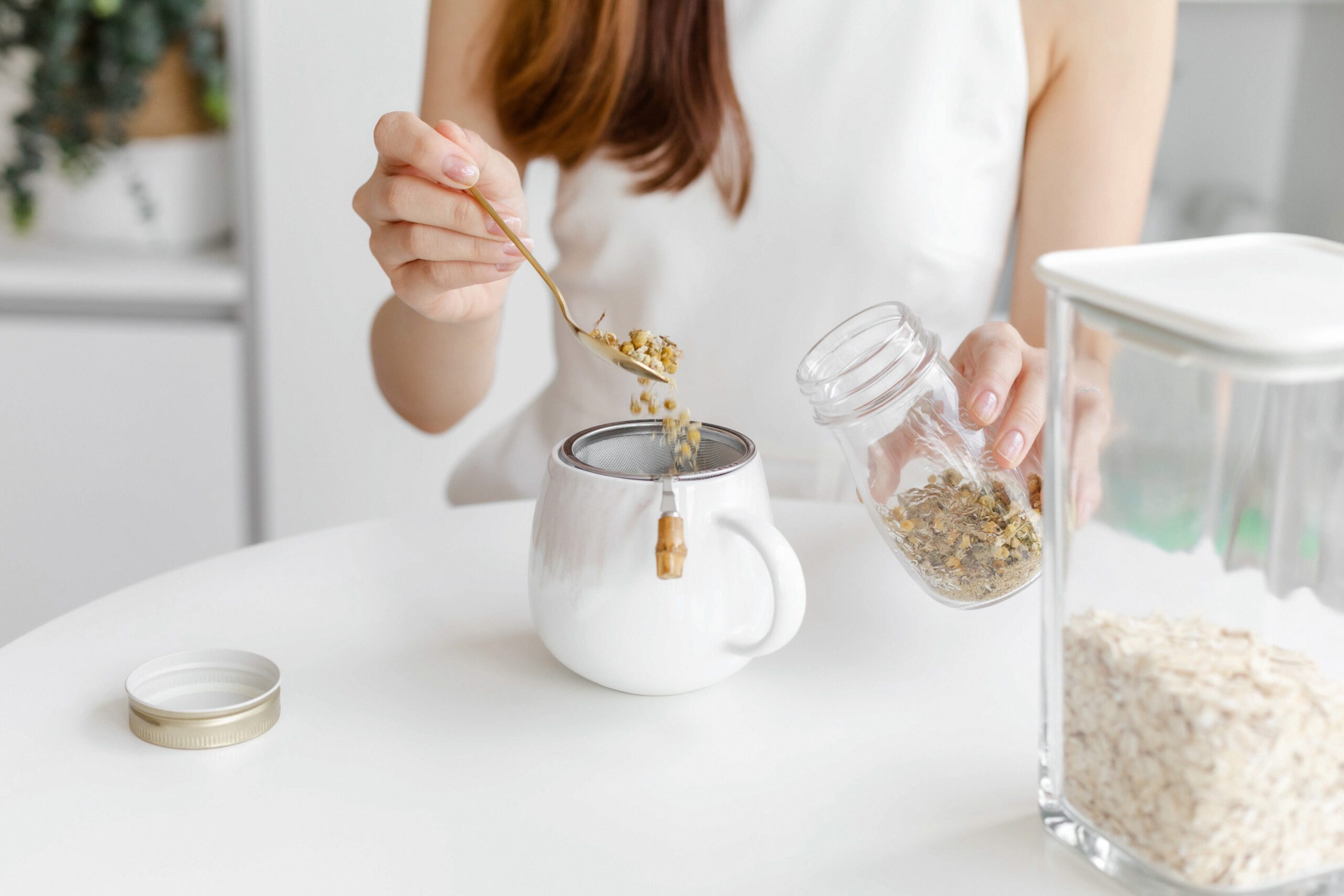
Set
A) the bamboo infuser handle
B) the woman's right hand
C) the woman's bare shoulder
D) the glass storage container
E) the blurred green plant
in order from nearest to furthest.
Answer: the glass storage container → the bamboo infuser handle → the woman's right hand → the woman's bare shoulder → the blurred green plant

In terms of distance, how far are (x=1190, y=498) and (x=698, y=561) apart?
193 mm

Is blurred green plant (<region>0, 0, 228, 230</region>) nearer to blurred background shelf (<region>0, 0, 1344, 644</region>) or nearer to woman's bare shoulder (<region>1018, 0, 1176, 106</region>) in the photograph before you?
blurred background shelf (<region>0, 0, 1344, 644</region>)

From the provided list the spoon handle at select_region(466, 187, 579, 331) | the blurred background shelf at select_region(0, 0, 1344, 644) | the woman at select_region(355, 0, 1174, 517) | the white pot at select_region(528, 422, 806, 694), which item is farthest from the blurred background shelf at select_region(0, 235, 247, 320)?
the white pot at select_region(528, 422, 806, 694)

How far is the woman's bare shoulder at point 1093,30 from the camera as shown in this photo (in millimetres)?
1005

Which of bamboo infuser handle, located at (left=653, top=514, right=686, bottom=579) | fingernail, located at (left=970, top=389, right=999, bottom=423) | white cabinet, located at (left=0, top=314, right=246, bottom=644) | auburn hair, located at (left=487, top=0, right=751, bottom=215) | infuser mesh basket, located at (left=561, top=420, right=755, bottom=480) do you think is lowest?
white cabinet, located at (left=0, top=314, right=246, bottom=644)

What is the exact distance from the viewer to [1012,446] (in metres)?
0.55

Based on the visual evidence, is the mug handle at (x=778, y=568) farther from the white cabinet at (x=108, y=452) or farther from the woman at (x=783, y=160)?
the white cabinet at (x=108, y=452)

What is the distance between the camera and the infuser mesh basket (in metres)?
0.56

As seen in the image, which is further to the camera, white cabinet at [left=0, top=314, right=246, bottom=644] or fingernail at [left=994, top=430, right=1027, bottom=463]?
white cabinet at [left=0, top=314, right=246, bottom=644]

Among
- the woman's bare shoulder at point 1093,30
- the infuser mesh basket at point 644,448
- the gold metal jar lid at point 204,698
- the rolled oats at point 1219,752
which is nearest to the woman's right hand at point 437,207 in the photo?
the infuser mesh basket at point 644,448

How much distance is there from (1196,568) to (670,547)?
195 millimetres

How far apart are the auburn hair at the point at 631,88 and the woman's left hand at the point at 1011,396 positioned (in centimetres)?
45

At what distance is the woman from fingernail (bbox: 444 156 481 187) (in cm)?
40

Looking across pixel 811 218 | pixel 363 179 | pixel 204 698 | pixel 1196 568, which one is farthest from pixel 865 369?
pixel 363 179
